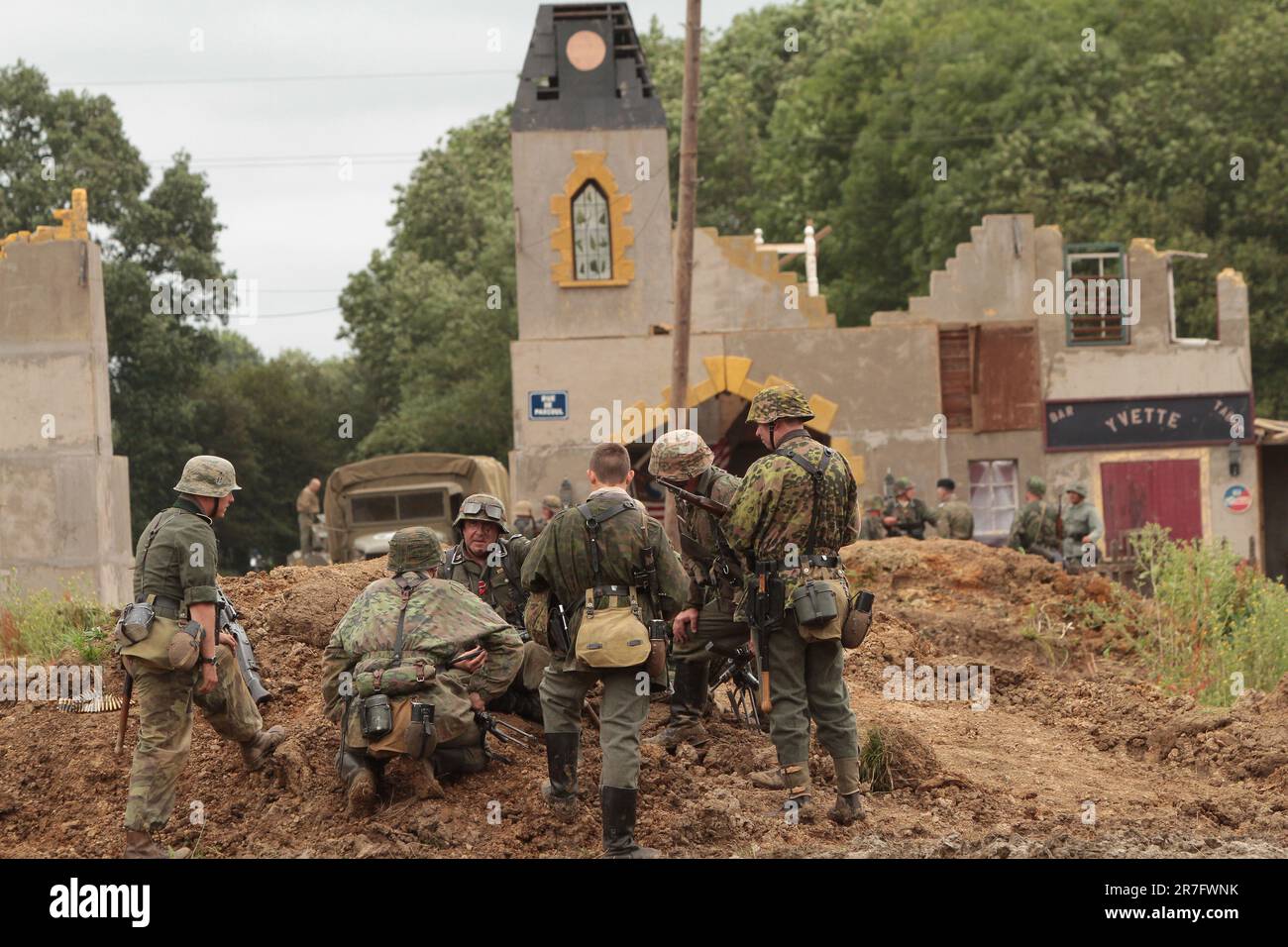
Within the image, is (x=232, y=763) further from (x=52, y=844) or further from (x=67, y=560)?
(x=67, y=560)

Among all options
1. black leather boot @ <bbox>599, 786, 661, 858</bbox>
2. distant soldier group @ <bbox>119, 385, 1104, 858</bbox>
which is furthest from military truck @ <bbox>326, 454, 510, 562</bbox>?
black leather boot @ <bbox>599, 786, 661, 858</bbox>

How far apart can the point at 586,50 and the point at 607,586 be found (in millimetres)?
20996

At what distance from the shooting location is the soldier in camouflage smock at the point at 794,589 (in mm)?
9508

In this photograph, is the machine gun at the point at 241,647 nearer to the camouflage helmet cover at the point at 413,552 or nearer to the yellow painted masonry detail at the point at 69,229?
the camouflage helmet cover at the point at 413,552

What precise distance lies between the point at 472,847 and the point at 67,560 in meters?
17.7

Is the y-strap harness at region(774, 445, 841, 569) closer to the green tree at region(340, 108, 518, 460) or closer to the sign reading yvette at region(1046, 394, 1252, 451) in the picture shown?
the sign reading yvette at region(1046, 394, 1252, 451)

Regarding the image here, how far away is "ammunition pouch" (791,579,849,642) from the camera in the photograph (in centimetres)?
934

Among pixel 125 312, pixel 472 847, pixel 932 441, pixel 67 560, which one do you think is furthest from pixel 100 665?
pixel 125 312

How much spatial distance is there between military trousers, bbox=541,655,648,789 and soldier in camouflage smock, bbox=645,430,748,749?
0.87m

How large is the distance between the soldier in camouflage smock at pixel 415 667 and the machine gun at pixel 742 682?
6.34 feet

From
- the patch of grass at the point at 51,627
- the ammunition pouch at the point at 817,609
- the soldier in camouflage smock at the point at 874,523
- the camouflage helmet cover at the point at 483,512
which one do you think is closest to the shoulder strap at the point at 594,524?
the ammunition pouch at the point at 817,609

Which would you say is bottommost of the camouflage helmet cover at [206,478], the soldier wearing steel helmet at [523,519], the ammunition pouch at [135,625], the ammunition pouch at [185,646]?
the soldier wearing steel helmet at [523,519]

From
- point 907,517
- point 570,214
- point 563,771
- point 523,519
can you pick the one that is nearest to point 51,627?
point 563,771

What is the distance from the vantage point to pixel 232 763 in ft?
34.8
